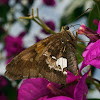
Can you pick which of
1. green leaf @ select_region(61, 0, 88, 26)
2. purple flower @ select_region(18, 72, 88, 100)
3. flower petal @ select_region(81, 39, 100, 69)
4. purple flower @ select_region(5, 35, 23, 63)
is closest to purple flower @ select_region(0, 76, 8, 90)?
purple flower @ select_region(5, 35, 23, 63)

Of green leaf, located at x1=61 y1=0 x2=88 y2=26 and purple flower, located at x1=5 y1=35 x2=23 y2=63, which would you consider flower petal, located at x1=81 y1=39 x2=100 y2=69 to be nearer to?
green leaf, located at x1=61 y1=0 x2=88 y2=26

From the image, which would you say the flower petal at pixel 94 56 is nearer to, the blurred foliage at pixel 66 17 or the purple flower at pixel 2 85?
the blurred foliage at pixel 66 17

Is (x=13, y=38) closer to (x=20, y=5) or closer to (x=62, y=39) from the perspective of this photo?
(x=20, y=5)

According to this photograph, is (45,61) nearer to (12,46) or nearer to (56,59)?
(56,59)

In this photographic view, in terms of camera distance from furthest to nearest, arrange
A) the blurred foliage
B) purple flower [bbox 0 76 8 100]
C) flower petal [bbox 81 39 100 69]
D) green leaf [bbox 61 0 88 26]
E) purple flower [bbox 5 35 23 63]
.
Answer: purple flower [bbox 5 35 23 63] → purple flower [bbox 0 76 8 100] → green leaf [bbox 61 0 88 26] → the blurred foliage → flower petal [bbox 81 39 100 69]

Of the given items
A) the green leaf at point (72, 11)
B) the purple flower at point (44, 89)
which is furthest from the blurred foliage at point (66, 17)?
the purple flower at point (44, 89)

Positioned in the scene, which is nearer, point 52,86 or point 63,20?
point 52,86

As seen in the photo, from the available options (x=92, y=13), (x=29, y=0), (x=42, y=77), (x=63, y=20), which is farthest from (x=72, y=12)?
(x=29, y=0)

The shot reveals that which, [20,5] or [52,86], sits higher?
[20,5]
